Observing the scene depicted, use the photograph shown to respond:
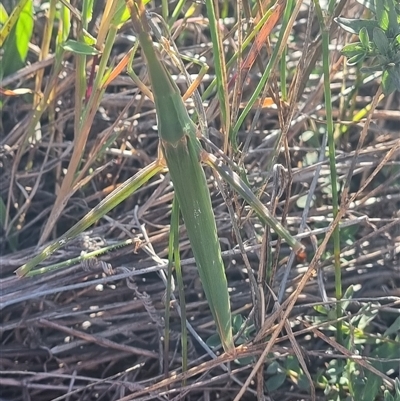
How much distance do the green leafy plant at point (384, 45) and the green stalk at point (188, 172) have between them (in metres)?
0.21

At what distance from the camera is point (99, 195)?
1.08 m

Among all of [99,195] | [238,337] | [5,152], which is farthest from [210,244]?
[5,152]

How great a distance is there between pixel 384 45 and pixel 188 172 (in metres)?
0.26

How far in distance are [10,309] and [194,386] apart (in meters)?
0.35

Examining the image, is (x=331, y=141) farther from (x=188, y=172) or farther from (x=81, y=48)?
(x=81, y=48)

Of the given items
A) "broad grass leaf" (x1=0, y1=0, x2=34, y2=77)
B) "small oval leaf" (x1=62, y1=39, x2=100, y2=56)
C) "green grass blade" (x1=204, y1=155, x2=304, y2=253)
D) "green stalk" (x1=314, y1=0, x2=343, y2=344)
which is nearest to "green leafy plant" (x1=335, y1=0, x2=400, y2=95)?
"green stalk" (x1=314, y1=0, x2=343, y2=344)

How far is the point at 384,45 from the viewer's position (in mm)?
680

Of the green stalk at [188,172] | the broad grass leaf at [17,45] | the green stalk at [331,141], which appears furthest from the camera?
the broad grass leaf at [17,45]

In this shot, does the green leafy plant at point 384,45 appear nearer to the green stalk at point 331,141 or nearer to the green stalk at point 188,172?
the green stalk at point 331,141

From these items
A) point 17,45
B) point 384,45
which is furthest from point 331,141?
point 17,45

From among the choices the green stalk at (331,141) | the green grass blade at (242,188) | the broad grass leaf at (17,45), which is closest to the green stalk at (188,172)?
the green grass blade at (242,188)

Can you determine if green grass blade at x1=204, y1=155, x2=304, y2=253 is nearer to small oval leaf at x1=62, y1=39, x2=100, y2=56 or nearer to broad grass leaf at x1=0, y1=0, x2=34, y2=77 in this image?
small oval leaf at x1=62, y1=39, x2=100, y2=56

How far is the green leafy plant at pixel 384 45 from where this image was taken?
0.68 meters

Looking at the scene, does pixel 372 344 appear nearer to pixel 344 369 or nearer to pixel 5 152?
pixel 344 369
